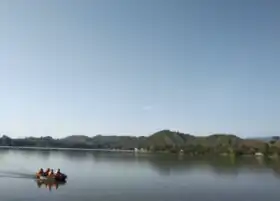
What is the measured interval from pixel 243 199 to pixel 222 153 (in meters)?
152

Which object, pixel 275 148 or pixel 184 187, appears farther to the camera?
pixel 275 148

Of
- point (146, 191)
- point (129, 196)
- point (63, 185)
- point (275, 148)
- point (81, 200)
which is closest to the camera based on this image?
point (81, 200)

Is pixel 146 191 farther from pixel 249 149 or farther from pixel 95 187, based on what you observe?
pixel 249 149

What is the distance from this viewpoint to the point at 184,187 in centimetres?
5544

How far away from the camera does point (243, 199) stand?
1821 inches

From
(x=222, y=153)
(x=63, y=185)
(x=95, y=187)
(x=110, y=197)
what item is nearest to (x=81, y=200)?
(x=110, y=197)

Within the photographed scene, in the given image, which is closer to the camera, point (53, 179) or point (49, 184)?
point (49, 184)

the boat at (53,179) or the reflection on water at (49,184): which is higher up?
the boat at (53,179)

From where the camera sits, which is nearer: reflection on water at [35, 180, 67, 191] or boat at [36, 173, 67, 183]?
reflection on water at [35, 180, 67, 191]

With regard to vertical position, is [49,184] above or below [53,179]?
below

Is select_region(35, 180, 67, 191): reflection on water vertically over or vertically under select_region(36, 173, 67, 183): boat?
under

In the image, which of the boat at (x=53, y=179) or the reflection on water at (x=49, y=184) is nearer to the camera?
the reflection on water at (x=49, y=184)

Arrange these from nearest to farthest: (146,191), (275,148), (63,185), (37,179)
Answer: (146,191)
(63,185)
(37,179)
(275,148)

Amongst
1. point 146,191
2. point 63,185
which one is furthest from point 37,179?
point 146,191
